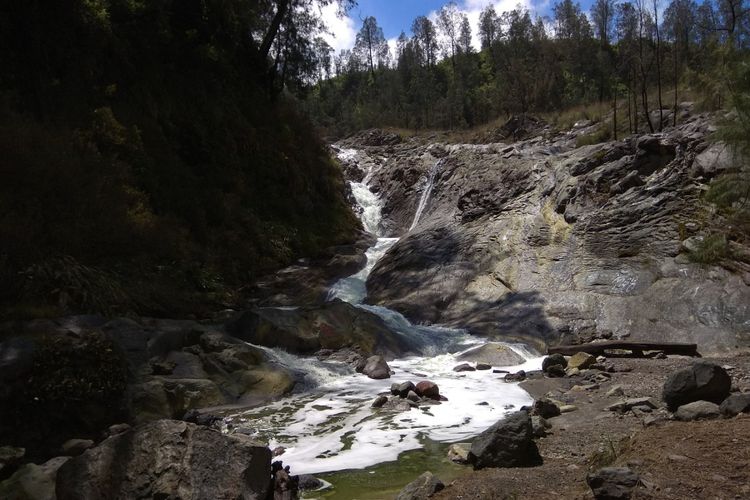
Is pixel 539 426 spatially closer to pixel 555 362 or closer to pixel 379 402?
pixel 379 402

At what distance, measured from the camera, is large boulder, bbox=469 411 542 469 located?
5.30 metres

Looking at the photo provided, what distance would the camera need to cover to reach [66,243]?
432 inches

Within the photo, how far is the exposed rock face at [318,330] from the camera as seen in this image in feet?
39.3

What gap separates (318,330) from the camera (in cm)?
1252

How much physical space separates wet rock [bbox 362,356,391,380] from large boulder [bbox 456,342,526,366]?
2164 mm

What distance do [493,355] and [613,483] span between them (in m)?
8.41

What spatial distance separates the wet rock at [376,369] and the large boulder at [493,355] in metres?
2.16

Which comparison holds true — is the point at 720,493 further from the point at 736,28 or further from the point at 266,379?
the point at 736,28

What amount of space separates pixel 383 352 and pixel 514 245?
6.76m

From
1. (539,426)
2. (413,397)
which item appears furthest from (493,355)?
(539,426)

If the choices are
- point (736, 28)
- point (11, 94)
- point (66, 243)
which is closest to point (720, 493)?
point (66, 243)

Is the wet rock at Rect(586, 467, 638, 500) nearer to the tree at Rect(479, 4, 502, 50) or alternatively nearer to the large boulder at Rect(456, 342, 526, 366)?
the large boulder at Rect(456, 342, 526, 366)

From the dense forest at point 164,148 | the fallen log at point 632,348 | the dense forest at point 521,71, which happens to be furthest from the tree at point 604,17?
→ the fallen log at point 632,348

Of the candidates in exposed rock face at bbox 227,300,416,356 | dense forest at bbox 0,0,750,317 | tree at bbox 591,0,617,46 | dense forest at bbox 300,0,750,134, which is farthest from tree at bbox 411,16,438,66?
exposed rock face at bbox 227,300,416,356
